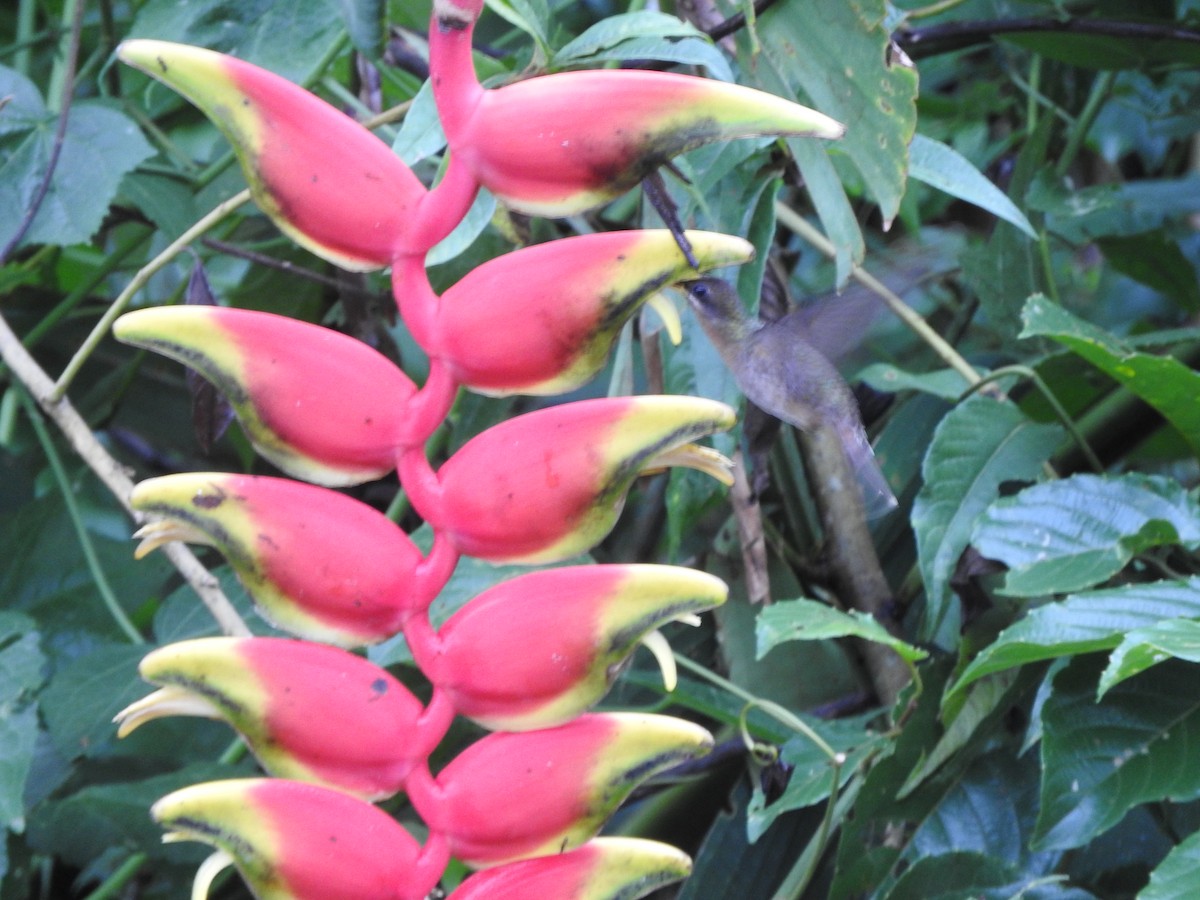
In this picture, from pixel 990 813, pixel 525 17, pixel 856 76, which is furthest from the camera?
pixel 990 813

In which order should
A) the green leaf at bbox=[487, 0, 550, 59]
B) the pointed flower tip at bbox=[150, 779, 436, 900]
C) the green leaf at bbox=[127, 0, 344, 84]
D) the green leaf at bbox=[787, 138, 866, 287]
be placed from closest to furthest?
the pointed flower tip at bbox=[150, 779, 436, 900], the green leaf at bbox=[487, 0, 550, 59], the green leaf at bbox=[787, 138, 866, 287], the green leaf at bbox=[127, 0, 344, 84]

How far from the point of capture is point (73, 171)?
103 centimetres

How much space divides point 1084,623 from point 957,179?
0.94 feet

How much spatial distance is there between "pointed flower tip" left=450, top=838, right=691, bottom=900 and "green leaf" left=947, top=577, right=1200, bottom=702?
35 cm

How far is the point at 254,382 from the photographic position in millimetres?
432

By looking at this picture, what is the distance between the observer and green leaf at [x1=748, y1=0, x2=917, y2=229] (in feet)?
2.31

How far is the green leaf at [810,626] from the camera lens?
819 millimetres

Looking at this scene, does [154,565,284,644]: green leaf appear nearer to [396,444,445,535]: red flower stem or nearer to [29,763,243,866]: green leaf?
[29,763,243,866]: green leaf

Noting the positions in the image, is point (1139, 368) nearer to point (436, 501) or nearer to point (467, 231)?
point (467, 231)

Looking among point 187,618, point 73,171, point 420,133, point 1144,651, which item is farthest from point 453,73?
point 187,618

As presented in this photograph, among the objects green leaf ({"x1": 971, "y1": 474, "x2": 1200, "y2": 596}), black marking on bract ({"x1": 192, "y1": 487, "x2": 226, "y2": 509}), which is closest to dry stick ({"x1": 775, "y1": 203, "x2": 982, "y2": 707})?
green leaf ({"x1": 971, "y1": 474, "x2": 1200, "y2": 596})

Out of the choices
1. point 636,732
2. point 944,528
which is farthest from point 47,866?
point 636,732

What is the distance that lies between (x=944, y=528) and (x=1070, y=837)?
0.28 meters

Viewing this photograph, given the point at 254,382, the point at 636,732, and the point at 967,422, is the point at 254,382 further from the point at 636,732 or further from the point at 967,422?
the point at 967,422
